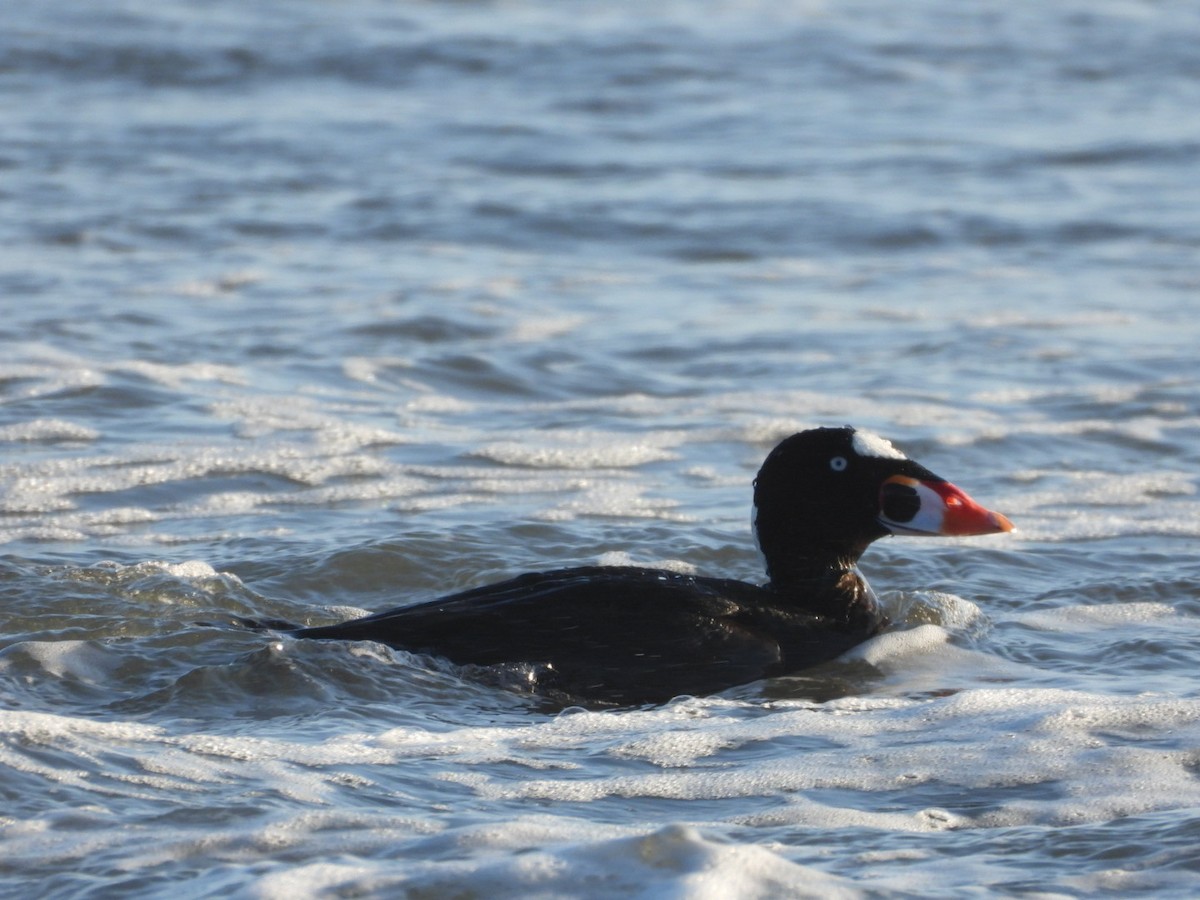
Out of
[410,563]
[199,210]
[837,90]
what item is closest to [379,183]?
[199,210]

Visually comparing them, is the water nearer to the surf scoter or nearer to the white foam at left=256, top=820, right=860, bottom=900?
the white foam at left=256, top=820, right=860, bottom=900

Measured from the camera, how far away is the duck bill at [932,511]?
6215 millimetres

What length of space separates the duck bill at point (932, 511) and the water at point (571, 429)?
0.44 meters

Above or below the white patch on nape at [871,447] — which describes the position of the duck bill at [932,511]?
below

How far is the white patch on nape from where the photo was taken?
20.5 ft

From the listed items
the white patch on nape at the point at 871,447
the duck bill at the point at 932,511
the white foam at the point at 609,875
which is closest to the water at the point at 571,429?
the white foam at the point at 609,875

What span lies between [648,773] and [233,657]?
65.2 inches

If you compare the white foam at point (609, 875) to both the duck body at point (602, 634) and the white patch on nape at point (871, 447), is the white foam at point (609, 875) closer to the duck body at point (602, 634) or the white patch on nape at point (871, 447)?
Result: the duck body at point (602, 634)

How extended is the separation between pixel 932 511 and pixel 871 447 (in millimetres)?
297

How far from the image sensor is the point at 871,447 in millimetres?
6270

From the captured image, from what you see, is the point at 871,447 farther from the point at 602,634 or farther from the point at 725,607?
the point at 602,634

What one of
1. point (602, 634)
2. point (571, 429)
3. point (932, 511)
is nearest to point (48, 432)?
point (571, 429)

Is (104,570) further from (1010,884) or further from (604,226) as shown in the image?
(604,226)

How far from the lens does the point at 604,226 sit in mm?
14688
